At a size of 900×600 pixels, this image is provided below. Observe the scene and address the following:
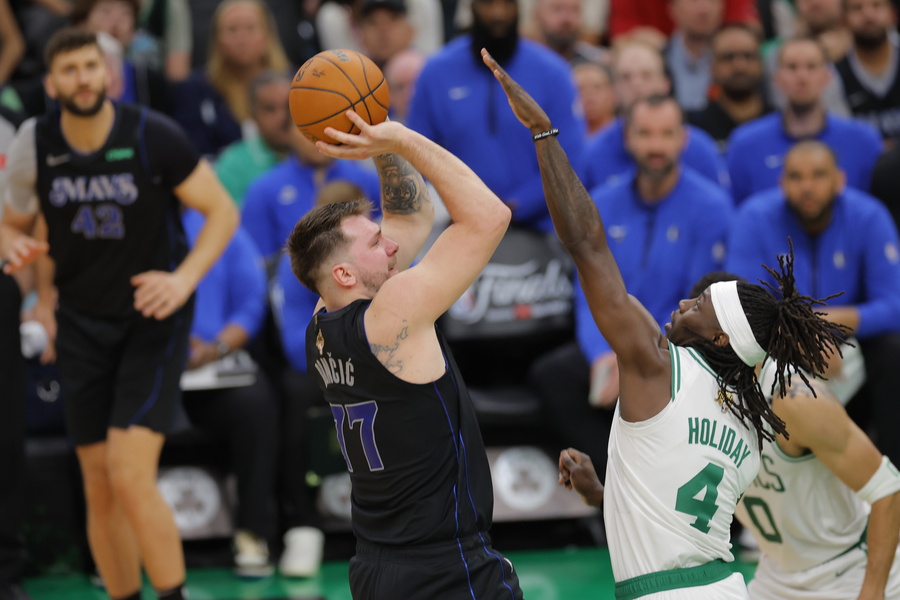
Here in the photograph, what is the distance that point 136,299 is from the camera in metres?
5.73

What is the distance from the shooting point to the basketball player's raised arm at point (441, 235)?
3.59 m

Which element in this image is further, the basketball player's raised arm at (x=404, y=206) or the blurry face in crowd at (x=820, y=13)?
the blurry face in crowd at (x=820, y=13)

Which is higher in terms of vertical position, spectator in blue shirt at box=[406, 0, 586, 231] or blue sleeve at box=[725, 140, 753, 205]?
spectator in blue shirt at box=[406, 0, 586, 231]

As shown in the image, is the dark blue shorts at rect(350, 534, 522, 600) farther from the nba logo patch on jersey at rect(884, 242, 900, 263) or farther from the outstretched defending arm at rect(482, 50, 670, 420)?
the nba logo patch on jersey at rect(884, 242, 900, 263)

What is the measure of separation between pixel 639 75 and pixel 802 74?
3.96 ft

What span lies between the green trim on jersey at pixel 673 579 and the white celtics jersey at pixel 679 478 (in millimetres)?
17

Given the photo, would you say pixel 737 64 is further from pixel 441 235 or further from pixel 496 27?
pixel 441 235

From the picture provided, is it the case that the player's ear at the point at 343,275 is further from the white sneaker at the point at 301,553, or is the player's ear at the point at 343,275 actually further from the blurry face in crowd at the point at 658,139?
the blurry face in crowd at the point at 658,139

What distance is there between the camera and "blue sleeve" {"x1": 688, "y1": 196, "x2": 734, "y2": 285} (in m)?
7.18

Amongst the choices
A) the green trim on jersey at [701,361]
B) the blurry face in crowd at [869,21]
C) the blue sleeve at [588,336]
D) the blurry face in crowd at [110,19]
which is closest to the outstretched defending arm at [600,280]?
the green trim on jersey at [701,361]

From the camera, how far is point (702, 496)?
3602 millimetres

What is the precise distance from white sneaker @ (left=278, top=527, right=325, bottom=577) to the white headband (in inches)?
151

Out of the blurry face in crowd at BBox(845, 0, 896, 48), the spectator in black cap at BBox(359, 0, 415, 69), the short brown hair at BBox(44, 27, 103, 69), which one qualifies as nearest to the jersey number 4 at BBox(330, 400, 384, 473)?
the short brown hair at BBox(44, 27, 103, 69)

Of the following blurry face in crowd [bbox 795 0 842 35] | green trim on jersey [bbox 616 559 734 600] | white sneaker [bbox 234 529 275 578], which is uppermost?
blurry face in crowd [bbox 795 0 842 35]
